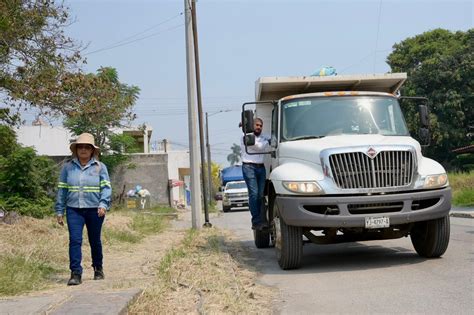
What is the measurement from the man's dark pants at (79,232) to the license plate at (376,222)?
3277 millimetres

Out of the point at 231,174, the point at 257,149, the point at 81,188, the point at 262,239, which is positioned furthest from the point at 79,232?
the point at 231,174

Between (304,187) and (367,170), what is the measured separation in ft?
2.69

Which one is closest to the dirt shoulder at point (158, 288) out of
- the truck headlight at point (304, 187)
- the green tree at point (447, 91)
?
the truck headlight at point (304, 187)

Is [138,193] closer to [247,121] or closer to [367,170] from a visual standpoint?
[247,121]

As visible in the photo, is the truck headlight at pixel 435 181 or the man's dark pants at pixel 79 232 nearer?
the man's dark pants at pixel 79 232

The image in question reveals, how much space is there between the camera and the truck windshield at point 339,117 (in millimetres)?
8648

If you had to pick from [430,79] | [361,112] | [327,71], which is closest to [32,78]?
[327,71]

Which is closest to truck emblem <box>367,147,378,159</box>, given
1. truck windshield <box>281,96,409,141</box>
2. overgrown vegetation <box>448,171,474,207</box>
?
truck windshield <box>281,96,409,141</box>

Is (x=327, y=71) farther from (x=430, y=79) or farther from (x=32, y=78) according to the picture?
(x=430, y=79)

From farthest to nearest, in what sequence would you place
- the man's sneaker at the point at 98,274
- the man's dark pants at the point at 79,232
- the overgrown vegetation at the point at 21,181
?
the overgrown vegetation at the point at 21,181
the man's sneaker at the point at 98,274
the man's dark pants at the point at 79,232

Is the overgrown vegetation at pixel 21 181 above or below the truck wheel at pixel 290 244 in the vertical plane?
above

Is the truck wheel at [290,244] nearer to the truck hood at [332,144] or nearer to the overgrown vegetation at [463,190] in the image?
the truck hood at [332,144]

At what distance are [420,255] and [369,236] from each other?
915 mm

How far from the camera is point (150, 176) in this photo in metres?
41.3
